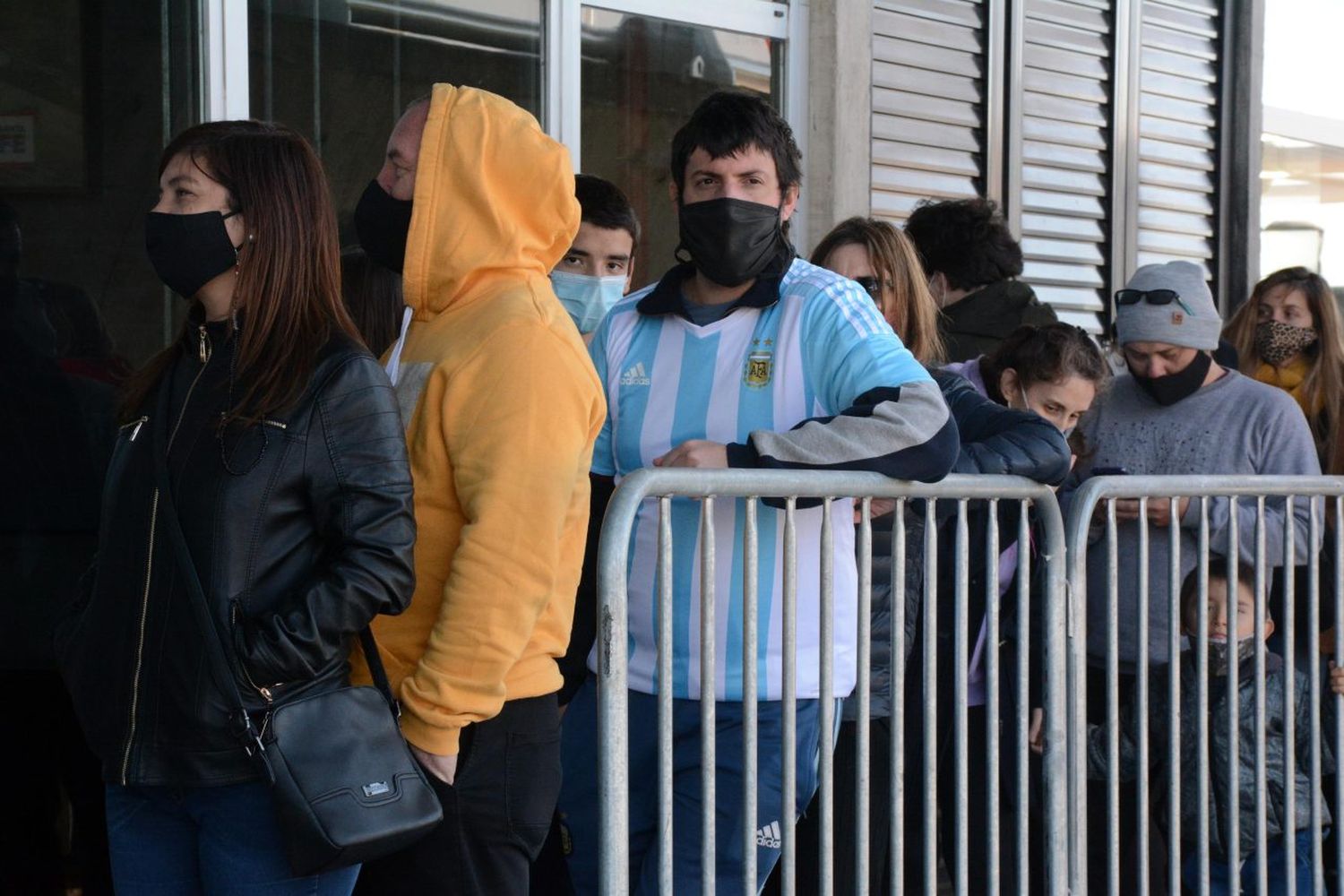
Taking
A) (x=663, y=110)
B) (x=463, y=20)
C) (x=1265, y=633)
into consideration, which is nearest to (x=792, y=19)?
(x=663, y=110)

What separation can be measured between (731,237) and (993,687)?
1028 millimetres

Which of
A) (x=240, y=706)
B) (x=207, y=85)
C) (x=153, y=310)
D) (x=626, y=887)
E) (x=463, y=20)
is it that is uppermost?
(x=463, y=20)

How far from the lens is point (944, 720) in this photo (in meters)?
3.46

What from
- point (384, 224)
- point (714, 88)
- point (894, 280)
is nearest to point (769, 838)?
point (384, 224)

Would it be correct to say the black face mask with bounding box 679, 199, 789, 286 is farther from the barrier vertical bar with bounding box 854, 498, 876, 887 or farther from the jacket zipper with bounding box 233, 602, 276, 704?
the jacket zipper with bounding box 233, 602, 276, 704

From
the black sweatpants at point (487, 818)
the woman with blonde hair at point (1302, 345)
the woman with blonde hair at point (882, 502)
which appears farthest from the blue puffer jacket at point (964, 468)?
the woman with blonde hair at point (1302, 345)

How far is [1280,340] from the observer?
476cm

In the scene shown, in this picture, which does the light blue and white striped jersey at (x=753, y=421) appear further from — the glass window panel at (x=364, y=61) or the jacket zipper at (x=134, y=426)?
the glass window panel at (x=364, y=61)

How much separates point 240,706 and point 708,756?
32.4 inches

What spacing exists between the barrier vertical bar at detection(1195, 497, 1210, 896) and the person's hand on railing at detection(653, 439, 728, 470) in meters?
1.33

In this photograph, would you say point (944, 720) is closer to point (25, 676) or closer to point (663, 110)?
point (25, 676)

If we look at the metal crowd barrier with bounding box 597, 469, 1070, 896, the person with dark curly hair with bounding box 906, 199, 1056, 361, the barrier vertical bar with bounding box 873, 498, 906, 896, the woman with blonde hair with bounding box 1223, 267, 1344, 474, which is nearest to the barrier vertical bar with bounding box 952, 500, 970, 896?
the metal crowd barrier with bounding box 597, 469, 1070, 896

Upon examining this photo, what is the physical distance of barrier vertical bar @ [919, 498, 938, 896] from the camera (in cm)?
293

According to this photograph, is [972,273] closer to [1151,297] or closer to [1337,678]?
[1151,297]
